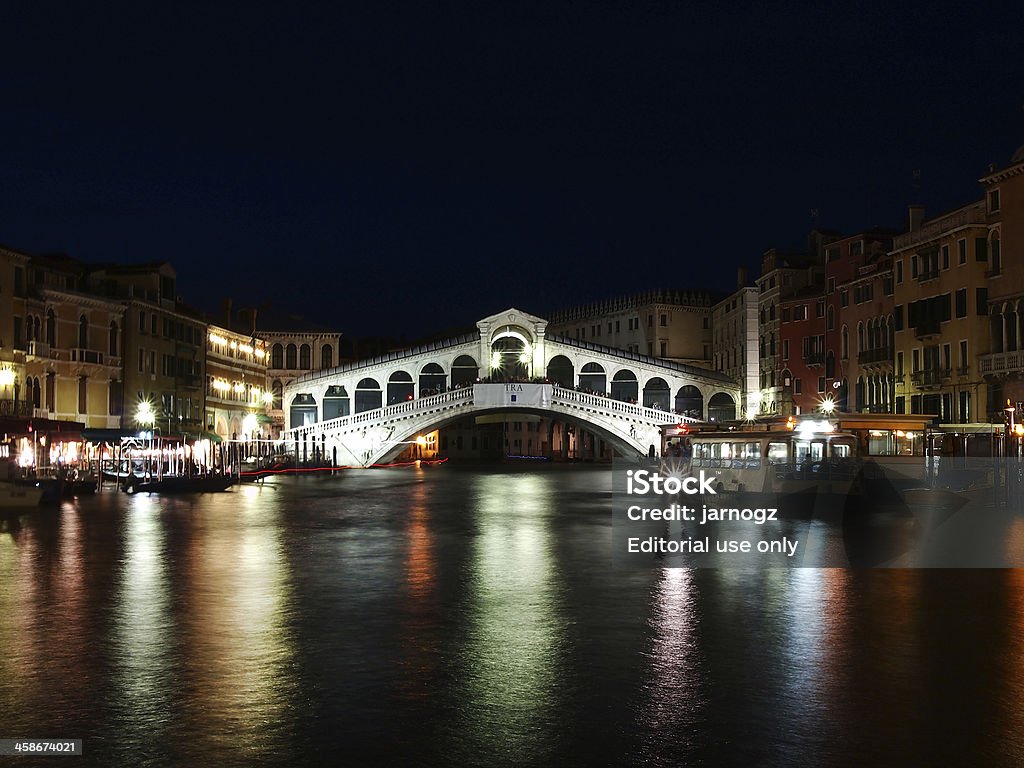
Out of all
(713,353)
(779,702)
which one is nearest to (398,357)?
(713,353)

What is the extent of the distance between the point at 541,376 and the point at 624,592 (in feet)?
216

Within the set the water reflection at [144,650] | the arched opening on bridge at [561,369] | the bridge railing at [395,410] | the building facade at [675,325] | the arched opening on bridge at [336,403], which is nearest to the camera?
the water reflection at [144,650]

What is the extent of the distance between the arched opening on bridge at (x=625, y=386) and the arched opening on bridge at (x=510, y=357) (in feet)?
22.8

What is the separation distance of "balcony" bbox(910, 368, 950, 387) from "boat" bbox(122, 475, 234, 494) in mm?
29471

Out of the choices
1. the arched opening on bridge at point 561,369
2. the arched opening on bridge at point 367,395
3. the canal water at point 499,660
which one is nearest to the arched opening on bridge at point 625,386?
the arched opening on bridge at point 561,369

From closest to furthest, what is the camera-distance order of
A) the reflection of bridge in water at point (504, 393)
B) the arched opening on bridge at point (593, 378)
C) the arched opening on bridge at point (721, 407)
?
the reflection of bridge in water at point (504, 393) → the arched opening on bridge at point (721, 407) → the arched opening on bridge at point (593, 378)

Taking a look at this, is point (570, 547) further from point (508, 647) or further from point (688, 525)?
point (508, 647)

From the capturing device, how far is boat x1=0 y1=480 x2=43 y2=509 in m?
33.1

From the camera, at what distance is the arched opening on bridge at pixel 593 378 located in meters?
86.4

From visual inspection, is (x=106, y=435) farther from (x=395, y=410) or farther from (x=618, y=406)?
(x=618, y=406)

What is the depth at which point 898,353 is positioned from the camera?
178ft

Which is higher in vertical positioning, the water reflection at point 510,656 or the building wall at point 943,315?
the building wall at point 943,315

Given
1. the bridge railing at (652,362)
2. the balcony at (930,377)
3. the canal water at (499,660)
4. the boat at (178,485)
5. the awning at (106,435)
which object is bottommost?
the canal water at (499,660)

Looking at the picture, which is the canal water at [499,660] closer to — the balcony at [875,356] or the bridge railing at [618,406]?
the balcony at [875,356]
